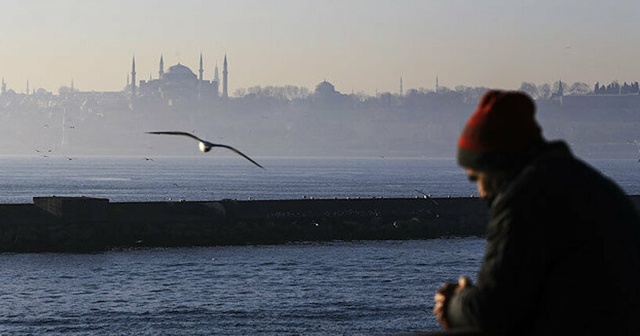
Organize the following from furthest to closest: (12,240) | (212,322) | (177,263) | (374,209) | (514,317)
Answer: (374,209) < (12,240) < (177,263) < (212,322) < (514,317)

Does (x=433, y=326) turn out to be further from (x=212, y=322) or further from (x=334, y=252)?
(x=334, y=252)

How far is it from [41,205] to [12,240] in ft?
8.54

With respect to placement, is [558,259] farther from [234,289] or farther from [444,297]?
[234,289]

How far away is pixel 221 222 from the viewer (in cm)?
5697

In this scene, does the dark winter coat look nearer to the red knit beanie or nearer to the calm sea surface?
the red knit beanie

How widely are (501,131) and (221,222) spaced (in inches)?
2134

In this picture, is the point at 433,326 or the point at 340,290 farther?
the point at 340,290

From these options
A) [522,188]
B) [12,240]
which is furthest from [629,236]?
[12,240]

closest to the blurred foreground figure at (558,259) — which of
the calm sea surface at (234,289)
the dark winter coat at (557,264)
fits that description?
the dark winter coat at (557,264)

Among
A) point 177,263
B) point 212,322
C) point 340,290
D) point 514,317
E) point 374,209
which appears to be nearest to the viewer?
point 514,317

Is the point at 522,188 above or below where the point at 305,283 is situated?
above

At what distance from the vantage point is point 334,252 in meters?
53.4

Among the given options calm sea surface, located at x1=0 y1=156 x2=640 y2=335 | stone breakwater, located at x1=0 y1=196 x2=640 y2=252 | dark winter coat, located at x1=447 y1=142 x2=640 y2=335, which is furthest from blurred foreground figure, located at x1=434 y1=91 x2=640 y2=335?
stone breakwater, located at x1=0 y1=196 x2=640 y2=252

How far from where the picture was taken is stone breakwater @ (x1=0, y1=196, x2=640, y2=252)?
52.2m
